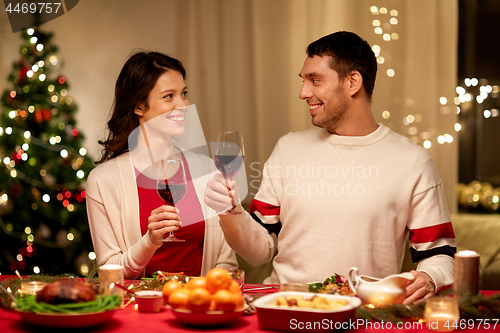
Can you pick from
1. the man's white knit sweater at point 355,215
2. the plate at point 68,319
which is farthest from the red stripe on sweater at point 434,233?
the plate at point 68,319

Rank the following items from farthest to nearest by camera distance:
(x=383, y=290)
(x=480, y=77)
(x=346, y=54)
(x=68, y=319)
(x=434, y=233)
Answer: (x=480, y=77) → (x=346, y=54) → (x=434, y=233) → (x=383, y=290) → (x=68, y=319)

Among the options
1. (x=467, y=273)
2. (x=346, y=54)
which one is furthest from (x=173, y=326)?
(x=346, y=54)

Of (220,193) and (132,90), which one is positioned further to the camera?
(132,90)

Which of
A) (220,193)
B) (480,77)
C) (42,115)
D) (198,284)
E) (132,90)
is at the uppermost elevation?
(480,77)

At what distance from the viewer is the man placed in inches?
76.2

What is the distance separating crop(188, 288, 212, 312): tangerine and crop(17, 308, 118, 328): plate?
0.63 feet

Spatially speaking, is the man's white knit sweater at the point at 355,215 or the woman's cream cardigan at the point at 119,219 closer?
the man's white knit sweater at the point at 355,215

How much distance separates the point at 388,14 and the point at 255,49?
104cm

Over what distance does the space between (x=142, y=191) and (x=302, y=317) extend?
1.27 metres

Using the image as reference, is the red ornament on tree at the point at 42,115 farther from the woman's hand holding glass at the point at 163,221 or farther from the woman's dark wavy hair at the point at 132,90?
the woman's hand holding glass at the point at 163,221

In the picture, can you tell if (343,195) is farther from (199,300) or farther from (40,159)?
(40,159)

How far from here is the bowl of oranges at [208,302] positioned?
111 cm

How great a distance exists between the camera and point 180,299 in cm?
113

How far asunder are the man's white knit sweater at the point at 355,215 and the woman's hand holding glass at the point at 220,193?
1.12 feet
